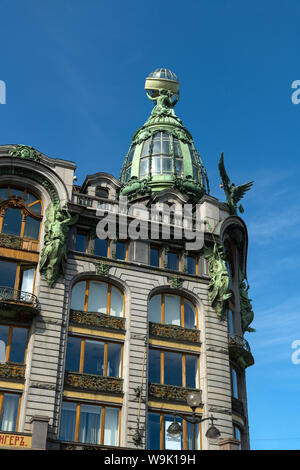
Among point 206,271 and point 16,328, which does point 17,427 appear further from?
point 206,271

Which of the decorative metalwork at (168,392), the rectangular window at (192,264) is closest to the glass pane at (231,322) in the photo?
the rectangular window at (192,264)

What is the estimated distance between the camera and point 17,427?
111 feet

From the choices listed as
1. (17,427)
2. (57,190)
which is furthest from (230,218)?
(17,427)

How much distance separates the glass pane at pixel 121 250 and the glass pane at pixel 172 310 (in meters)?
3.85

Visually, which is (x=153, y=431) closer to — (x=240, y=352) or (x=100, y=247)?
(x=240, y=352)

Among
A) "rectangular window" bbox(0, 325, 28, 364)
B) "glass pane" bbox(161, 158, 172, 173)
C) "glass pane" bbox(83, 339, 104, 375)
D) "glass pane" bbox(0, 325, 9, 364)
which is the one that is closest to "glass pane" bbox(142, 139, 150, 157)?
"glass pane" bbox(161, 158, 172, 173)

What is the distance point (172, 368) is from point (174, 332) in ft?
7.30

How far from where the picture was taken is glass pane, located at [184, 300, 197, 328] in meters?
41.0

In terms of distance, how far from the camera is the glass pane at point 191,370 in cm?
3906

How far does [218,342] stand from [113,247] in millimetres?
9015

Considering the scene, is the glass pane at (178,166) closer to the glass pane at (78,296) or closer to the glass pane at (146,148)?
the glass pane at (146,148)

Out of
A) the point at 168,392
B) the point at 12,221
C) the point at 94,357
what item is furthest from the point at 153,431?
→ the point at 12,221

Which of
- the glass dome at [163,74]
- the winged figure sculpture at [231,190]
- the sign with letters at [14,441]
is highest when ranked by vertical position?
the glass dome at [163,74]

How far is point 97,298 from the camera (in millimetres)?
39781
